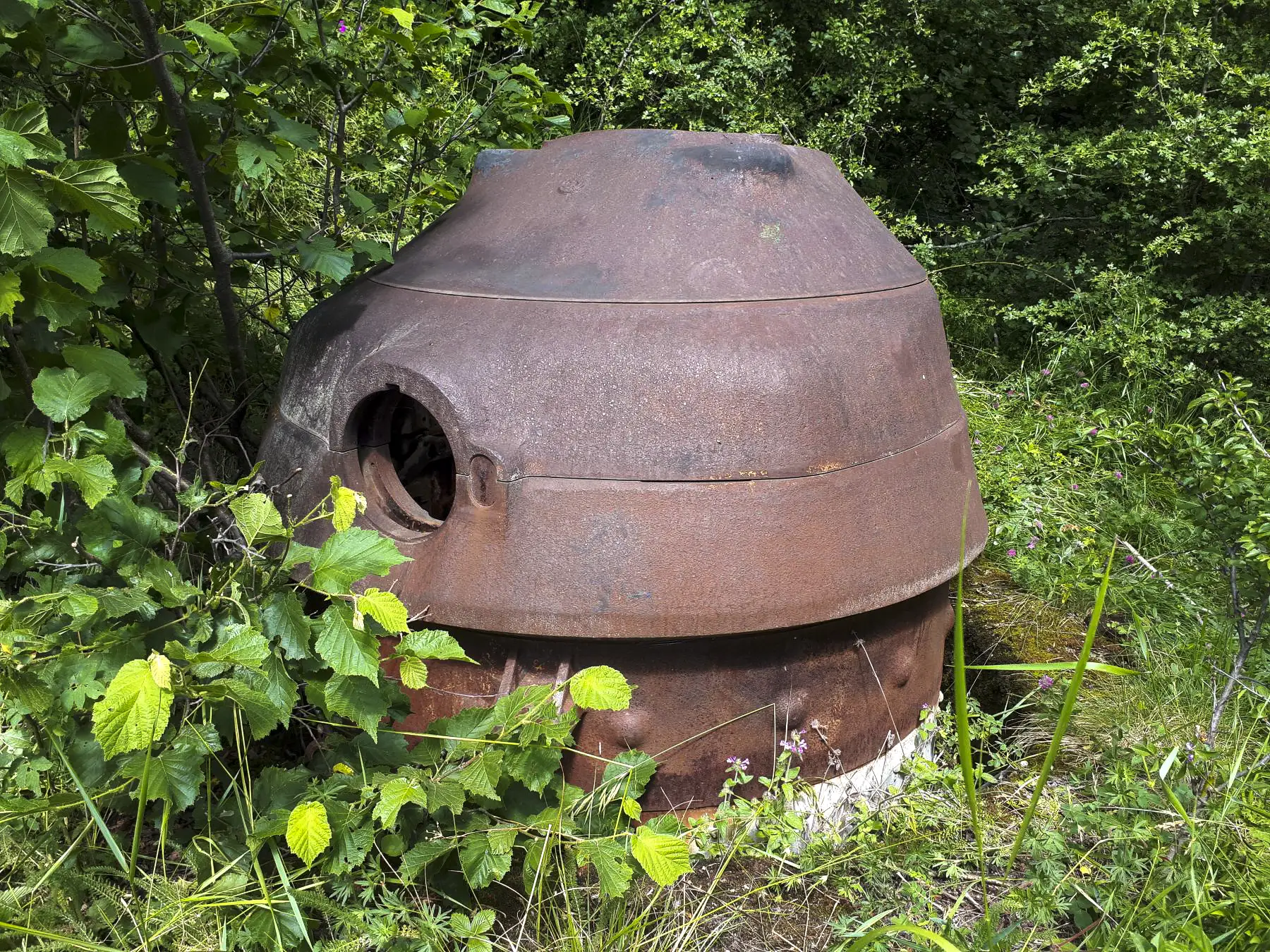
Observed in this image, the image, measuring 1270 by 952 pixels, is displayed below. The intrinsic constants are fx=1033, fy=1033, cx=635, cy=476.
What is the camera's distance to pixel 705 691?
227 cm

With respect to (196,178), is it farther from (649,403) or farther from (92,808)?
(92,808)

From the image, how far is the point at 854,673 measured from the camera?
2445 mm

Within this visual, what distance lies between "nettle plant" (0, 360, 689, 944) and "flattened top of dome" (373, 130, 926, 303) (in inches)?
27.4

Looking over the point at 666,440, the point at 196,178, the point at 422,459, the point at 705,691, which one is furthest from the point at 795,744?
the point at 196,178

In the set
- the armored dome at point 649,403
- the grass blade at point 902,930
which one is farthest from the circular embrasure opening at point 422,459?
the grass blade at point 902,930

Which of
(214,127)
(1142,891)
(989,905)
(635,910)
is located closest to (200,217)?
(214,127)

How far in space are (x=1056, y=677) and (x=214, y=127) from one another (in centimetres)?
279

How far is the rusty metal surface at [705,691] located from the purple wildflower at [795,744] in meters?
0.02

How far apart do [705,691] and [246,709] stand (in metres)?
1.00

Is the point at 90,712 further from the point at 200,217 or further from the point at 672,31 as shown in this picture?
the point at 672,31

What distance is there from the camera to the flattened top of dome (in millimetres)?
2250

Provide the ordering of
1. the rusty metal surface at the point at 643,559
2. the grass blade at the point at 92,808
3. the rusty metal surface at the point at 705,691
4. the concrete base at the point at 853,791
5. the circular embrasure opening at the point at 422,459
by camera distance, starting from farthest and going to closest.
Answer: the circular embrasure opening at the point at 422,459 → the concrete base at the point at 853,791 → the rusty metal surface at the point at 705,691 → the rusty metal surface at the point at 643,559 → the grass blade at the point at 92,808

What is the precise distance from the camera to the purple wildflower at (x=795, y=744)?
7.55 ft

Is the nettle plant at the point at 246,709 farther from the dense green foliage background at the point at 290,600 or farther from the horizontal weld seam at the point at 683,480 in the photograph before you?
the horizontal weld seam at the point at 683,480
